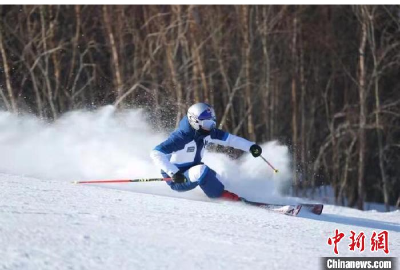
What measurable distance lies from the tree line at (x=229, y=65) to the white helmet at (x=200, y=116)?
9.68m

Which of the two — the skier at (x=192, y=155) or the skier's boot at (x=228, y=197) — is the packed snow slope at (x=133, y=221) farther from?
the skier at (x=192, y=155)

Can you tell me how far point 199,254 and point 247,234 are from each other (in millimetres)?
967

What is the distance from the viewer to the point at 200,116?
7473 mm

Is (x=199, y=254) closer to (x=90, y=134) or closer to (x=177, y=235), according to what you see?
(x=177, y=235)

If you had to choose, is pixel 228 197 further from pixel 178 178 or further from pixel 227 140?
pixel 227 140

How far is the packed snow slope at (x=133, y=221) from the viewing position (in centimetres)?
423

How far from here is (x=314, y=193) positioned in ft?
64.6

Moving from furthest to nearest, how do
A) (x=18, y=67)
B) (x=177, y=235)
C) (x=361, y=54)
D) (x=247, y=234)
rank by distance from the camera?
1. (x=18, y=67)
2. (x=361, y=54)
3. (x=247, y=234)
4. (x=177, y=235)

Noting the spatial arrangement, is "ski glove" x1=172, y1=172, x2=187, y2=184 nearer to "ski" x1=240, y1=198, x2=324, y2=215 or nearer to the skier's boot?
the skier's boot

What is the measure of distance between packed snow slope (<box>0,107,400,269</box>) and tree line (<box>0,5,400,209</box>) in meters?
7.66

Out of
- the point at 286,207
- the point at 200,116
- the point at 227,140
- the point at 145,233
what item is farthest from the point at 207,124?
the point at 145,233

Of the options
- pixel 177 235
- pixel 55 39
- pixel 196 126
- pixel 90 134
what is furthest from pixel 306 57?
pixel 177 235

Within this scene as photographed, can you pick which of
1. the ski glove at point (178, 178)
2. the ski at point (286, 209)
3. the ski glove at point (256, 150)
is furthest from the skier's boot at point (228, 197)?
the ski glove at point (256, 150)

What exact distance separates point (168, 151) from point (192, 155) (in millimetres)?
400
